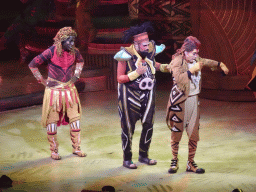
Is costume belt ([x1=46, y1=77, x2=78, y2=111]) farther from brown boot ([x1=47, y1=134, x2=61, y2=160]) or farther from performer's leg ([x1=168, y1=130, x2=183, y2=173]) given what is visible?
performer's leg ([x1=168, y1=130, x2=183, y2=173])

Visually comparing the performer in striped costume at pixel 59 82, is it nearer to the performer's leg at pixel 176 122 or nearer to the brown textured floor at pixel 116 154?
the brown textured floor at pixel 116 154

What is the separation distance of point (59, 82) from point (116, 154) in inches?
46.3

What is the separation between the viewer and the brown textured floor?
4.61 metres

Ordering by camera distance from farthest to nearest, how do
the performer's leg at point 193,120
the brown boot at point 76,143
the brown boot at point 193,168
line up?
the brown boot at point 76,143
the brown boot at point 193,168
the performer's leg at point 193,120

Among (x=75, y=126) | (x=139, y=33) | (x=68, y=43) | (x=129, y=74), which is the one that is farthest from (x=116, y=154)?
(x=139, y=33)

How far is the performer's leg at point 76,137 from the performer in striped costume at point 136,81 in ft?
2.42

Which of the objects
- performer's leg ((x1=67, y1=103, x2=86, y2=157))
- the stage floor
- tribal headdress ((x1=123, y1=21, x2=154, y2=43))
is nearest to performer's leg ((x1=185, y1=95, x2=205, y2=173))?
the stage floor

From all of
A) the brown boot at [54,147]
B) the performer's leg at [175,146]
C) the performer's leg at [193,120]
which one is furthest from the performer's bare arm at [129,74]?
the brown boot at [54,147]

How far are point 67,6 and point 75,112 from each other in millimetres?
6872

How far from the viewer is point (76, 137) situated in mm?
5637

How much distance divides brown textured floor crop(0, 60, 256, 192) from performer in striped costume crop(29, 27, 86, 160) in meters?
0.47

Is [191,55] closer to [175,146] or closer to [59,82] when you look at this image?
[175,146]

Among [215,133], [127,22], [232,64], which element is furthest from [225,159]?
[127,22]

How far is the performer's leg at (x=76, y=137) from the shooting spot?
5.58 m
